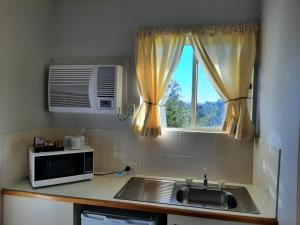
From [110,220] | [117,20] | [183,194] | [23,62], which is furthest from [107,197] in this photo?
[117,20]

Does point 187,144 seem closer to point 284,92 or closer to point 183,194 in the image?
point 183,194

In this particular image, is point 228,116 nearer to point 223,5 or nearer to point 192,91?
point 192,91

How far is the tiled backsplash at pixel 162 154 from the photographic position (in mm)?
2018

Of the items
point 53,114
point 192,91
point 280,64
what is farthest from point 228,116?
point 53,114

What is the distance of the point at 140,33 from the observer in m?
2.15

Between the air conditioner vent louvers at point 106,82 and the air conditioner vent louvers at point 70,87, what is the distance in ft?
0.34

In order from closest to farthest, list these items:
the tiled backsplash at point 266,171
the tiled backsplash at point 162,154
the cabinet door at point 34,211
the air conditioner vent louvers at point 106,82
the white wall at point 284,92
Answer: the white wall at point 284,92
the tiled backsplash at point 266,171
the cabinet door at point 34,211
the tiled backsplash at point 162,154
the air conditioner vent louvers at point 106,82

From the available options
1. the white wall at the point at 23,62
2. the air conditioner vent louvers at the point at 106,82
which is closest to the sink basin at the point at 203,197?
the air conditioner vent louvers at the point at 106,82

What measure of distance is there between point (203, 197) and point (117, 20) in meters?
1.68

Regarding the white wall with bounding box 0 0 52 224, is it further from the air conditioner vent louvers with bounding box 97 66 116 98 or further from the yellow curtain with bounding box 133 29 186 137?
the yellow curtain with bounding box 133 29 186 137

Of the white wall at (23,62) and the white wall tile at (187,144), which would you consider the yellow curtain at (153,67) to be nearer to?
the white wall tile at (187,144)

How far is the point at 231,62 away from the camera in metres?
1.99

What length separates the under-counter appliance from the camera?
162 centimetres

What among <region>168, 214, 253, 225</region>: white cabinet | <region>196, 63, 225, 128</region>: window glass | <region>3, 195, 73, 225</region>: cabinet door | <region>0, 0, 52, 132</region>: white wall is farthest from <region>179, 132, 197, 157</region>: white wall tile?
<region>0, 0, 52, 132</region>: white wall
